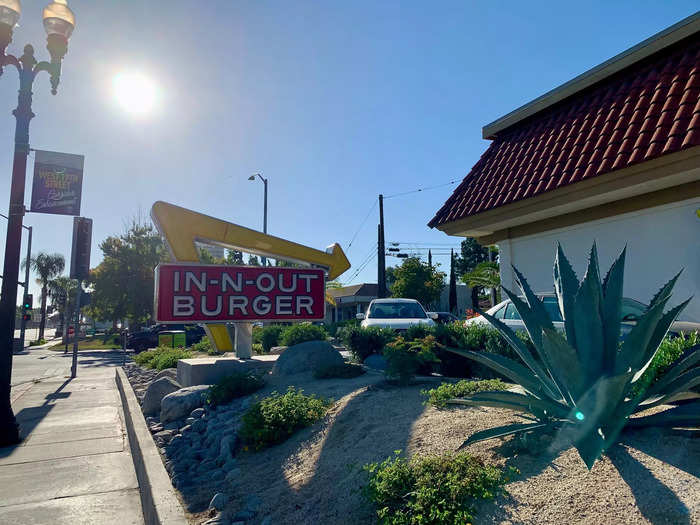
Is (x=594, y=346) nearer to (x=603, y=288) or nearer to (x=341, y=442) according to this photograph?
(x=603, y=288)

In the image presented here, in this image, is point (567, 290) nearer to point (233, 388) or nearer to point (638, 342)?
point (638, 342)

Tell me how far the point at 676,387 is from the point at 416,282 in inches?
1397

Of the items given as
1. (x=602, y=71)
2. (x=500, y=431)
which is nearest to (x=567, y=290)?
(x=500, y=431)

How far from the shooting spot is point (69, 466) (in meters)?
6.15

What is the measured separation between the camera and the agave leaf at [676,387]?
320 centimetres

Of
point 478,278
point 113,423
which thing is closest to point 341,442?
point 113,423

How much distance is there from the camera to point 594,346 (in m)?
3.44

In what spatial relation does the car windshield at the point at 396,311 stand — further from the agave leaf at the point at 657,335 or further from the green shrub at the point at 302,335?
the agave leaf at the point at 657,335

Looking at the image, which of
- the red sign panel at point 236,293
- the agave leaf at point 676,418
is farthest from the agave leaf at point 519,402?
the red sign panel at point 236,293

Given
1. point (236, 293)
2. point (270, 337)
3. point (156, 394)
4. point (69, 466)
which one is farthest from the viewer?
point (270, 337)

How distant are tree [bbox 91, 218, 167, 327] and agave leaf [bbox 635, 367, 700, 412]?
35174 millimetres

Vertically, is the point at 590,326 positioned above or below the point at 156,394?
above

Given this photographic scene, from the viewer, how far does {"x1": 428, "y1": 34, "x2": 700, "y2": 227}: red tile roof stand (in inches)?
252

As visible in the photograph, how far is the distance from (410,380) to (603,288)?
10.2 ft
